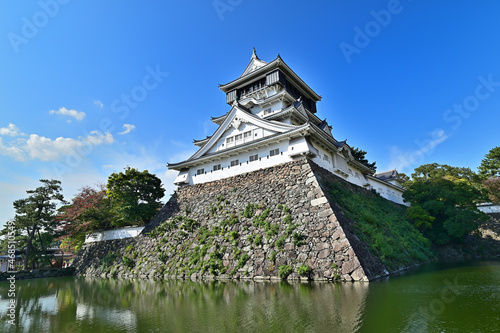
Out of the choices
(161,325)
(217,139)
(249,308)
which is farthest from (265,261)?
(217,139)

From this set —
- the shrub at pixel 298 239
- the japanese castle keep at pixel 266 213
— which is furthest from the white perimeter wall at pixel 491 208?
the shrub at pixel 298 239

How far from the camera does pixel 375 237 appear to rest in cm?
1271

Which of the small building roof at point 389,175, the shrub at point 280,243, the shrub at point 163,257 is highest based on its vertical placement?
the small building roof at point 389,175

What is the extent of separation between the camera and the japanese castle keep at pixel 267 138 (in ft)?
56.1

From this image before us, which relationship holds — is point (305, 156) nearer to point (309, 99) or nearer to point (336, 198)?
point (336, 198)

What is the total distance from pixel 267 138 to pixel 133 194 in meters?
12.7

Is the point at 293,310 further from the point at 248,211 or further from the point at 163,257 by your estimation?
the point at 163,257

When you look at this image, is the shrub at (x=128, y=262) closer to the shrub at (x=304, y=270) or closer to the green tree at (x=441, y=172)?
the shrub at (x=304, y=270)

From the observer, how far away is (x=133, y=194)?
21.8 m

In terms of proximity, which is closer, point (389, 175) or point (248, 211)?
point (248, 211)

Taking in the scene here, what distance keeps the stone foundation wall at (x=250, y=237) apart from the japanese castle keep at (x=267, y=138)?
3.30 ft

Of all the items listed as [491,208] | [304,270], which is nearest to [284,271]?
[304,270]

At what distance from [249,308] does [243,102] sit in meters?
21.3

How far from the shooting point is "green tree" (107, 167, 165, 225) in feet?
68.6
